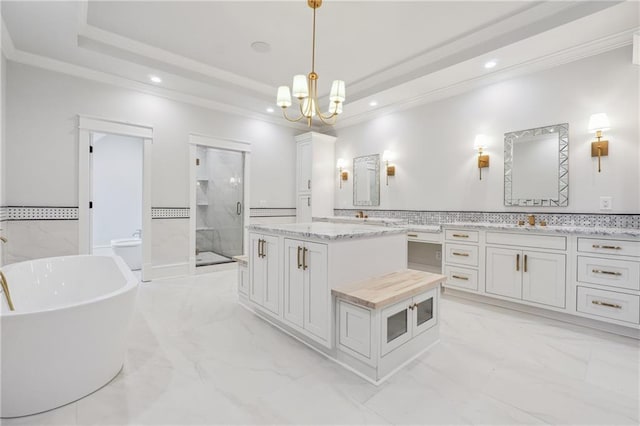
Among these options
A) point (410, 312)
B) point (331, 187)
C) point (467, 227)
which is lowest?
point (410, 312)

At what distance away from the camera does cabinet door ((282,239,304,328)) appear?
2.24 m

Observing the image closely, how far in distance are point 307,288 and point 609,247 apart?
8.68 feet

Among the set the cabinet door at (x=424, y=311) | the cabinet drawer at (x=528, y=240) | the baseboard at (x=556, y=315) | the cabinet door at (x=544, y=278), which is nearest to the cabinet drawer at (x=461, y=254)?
the cabinet drawer at (x=528, y=240)

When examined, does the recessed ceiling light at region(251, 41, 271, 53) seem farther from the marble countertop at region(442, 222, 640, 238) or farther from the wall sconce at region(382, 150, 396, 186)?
the marble countertop at region(442, 222, 640, 238)

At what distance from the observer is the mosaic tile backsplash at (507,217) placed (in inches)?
114

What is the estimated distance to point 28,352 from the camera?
147cm

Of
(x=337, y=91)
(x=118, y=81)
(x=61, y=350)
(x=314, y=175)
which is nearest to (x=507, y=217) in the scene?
(x=337, y=91)

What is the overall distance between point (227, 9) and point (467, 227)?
341cm

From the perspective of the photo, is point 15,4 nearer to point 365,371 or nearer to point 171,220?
point 171,220

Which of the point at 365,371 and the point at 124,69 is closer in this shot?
the point at 365,371

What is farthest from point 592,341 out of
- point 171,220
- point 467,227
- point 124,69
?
point 124,69

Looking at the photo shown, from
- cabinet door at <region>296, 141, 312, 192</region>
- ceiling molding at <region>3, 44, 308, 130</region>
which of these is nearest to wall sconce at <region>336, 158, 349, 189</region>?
cabinet door at <region>296, 141, 312, 192</region>

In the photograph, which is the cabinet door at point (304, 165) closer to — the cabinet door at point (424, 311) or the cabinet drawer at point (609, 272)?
the cabinet door at point (424, 311)

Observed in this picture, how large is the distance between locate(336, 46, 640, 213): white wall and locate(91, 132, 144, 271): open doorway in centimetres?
448
